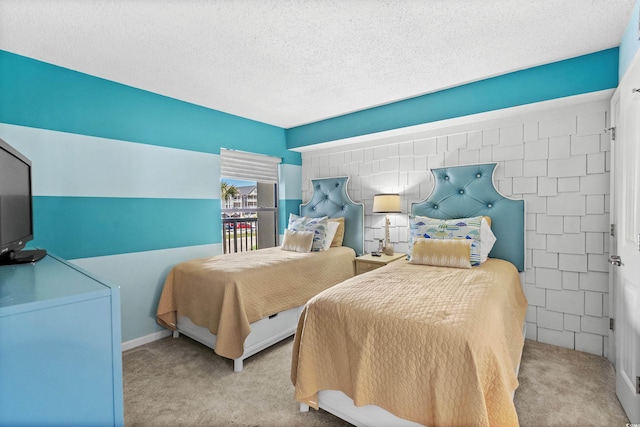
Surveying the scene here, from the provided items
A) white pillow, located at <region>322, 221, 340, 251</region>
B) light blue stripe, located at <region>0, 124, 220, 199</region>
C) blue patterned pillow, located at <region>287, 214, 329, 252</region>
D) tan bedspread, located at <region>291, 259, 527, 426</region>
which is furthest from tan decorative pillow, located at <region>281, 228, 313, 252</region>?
tan bedspread, located at <region>291, 259, 527, 426</region>

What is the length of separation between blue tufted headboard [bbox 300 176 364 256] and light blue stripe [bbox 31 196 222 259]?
134cm

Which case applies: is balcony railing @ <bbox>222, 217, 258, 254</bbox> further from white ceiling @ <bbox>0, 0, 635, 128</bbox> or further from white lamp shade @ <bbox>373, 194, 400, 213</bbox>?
white lamp shade @ <bbox>373, 194, 400, 213</bbox>

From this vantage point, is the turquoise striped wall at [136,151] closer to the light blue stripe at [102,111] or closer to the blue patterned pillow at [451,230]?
the light blue stripe at [102,111]

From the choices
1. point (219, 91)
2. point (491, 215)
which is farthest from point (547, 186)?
point (219, 91)

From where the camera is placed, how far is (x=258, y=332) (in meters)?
2.53

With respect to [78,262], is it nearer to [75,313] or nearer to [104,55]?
[104,55]

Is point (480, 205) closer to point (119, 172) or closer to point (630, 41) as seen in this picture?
point (630, 41)

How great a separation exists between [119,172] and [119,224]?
0.47 m

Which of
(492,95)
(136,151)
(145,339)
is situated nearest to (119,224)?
(136,151)

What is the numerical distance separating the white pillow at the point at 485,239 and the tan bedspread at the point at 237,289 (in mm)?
1450

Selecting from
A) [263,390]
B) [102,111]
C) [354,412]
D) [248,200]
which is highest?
[102,111]

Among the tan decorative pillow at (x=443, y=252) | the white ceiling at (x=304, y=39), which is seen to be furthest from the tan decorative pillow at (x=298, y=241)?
the white ceiling at (x=304, y=39)

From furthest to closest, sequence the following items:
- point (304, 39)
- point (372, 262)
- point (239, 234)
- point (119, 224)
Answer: point (239, 234) → point (372, 262) → point (119, 224) → point (304, 39)

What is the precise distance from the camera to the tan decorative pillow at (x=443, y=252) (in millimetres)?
2494
